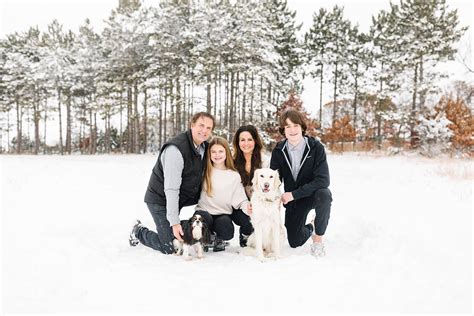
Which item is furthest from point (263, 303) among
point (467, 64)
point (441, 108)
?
point (441, 108)

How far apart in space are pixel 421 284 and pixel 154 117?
87.9 ft

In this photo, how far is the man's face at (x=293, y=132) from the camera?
4.56 m

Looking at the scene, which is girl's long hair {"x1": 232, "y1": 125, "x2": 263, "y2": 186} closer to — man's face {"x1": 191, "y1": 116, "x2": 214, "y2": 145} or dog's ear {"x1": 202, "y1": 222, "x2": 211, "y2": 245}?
man's face {"x1": 191, "y1": 116, "x2": 214, "y2": 145}

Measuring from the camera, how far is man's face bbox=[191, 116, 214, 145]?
4393mm

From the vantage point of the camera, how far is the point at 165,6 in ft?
75.6

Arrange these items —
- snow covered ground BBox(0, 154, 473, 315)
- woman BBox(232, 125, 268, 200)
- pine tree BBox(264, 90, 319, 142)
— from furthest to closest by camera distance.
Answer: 1. pine tree BBox(264, 90, 319, 142)
2. woman BBox(232, 125, 268, 200)
3. snow covered ground BBox(0, 154, 473, 315)

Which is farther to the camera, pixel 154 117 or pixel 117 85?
→ pixel 154 117

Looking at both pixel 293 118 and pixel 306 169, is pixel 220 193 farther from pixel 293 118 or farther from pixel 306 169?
pixel 293 118

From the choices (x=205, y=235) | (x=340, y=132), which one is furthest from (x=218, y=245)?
(x=340, y=132)

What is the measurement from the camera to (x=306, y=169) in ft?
15.2

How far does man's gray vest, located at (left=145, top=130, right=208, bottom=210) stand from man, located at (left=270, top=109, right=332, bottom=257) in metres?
0.97

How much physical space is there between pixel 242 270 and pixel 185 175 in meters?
1.29

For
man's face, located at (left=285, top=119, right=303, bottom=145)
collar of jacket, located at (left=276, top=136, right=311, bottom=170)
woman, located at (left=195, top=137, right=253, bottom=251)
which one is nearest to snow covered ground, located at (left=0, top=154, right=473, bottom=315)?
woman, located at (left=195, top=137, right=253, bottom=251)

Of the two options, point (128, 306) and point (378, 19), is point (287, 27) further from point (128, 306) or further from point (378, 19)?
point (128, 306)
